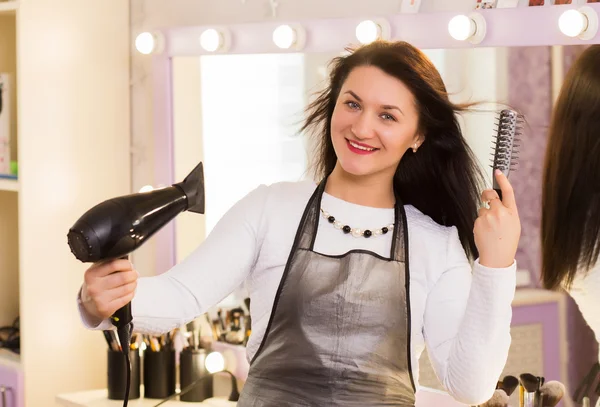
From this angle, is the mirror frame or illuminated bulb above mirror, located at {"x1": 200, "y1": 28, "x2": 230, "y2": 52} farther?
illuminated bulb above mirror, located at {"x1": 200, "y1": 28, "x2": 230, "y2": 52}

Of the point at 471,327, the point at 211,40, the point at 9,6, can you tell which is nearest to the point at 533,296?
the point at 471,327

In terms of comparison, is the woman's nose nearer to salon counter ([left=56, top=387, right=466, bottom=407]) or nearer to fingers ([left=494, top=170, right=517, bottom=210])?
fingers ([left=494, top=170, right=517, bottom=210])

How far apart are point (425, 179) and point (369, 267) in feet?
0.61

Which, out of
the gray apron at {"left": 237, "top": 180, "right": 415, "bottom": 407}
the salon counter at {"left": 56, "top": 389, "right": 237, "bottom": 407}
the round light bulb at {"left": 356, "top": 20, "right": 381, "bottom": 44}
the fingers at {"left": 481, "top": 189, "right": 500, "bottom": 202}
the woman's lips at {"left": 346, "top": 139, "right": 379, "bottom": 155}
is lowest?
the salon counter at {"left": 56, "top": 389, "right": 237, "bottom": 407}

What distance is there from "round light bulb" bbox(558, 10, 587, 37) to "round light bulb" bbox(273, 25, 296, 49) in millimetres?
555

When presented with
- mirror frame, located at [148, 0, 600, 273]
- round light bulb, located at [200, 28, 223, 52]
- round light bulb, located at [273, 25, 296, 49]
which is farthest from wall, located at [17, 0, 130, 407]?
round light bulb, located at [273, 25, 296, 49]

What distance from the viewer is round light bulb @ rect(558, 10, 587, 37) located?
1407 millimetres

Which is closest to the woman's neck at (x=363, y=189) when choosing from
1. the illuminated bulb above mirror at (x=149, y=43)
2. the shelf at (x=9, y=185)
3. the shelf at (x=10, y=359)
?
the illuminated bulb above mirror at (x=149, y=43)

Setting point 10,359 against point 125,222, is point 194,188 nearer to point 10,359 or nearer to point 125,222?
point 125,222

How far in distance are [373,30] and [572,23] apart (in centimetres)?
38

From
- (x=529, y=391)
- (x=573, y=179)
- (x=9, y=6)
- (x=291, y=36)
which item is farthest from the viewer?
(x=9, y=6)

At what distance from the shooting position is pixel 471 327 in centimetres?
122

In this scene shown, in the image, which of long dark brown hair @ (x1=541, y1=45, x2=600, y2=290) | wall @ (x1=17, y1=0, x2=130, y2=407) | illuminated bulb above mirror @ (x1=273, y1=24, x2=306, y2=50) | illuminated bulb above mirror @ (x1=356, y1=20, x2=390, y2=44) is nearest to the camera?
long dark brown hair @ (x1=541, y1=45, x2=600, y2=290)

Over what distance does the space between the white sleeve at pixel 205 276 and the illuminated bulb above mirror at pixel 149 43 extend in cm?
77
